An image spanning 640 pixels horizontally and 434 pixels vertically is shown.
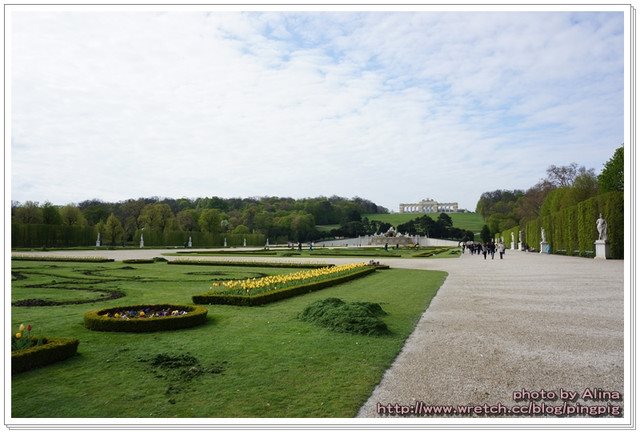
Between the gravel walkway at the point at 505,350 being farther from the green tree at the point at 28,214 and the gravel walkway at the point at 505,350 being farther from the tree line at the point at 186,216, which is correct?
the green tree at the point at 28,214

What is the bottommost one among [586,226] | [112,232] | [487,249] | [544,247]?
[487,249]

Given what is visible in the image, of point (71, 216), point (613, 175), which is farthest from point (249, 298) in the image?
point (71, 216)

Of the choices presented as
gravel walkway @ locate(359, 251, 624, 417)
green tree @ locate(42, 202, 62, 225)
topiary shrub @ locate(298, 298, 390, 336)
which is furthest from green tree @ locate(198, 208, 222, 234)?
topiary shrub @ locate(298, 298, 390, 336)

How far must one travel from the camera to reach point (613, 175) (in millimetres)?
36625

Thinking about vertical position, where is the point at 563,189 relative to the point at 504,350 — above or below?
above

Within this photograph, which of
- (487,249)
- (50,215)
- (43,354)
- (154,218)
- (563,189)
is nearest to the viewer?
(43,354)

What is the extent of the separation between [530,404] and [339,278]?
10.5m

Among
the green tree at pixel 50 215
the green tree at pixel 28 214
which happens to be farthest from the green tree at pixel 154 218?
the green tree at pixel 28 214

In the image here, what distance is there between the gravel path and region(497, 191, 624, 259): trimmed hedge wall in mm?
18103

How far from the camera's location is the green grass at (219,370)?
4250mm

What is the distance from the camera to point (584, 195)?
46344 mm

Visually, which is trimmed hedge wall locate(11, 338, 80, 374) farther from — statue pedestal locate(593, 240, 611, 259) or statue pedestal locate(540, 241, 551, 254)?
statue pedestal locate(540, 241, 551, 254)

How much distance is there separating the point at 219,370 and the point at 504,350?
12.2ft

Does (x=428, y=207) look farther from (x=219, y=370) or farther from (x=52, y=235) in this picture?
(x=219, y=370)
